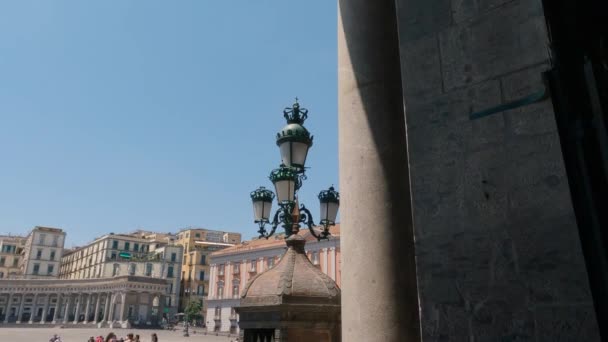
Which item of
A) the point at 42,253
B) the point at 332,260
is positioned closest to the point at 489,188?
the point at 332,260

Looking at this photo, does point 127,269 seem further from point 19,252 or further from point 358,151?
point 358,151

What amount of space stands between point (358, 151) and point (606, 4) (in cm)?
161

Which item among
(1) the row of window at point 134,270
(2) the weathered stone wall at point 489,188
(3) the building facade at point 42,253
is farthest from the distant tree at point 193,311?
(2) the weathered stone wall at point 489,188

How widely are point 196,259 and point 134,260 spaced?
14.5 m

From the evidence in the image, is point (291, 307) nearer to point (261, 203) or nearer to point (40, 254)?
point (261, 203)

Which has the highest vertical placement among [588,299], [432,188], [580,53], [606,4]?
[606,4]

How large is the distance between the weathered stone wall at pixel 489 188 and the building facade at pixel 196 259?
82.9 m

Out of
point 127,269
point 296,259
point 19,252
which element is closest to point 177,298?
point 127,269

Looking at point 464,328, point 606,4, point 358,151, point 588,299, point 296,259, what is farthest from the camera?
point 296,259

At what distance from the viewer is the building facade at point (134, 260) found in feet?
278

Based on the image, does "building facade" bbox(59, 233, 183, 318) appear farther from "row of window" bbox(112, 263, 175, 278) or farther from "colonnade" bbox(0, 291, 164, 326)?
"colonnade" bbox(0, 291, 164, 326)

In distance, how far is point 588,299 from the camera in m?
1.34

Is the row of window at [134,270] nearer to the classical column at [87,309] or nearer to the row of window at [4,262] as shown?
the classical column at [87,309]

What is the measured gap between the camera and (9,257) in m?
99.1
